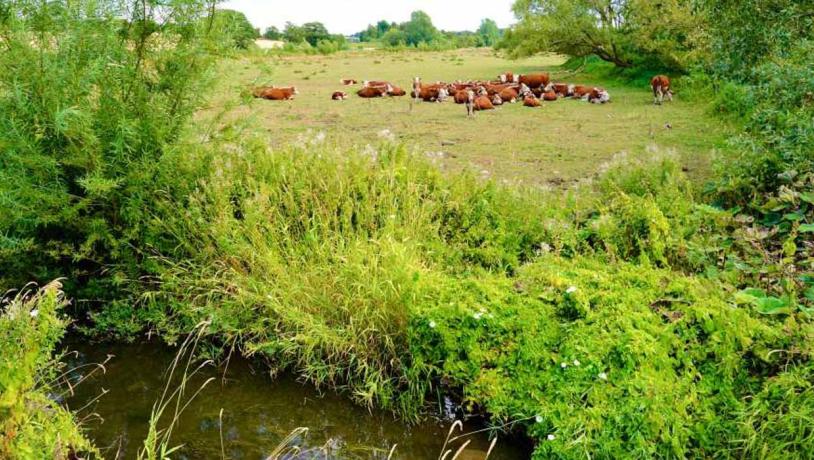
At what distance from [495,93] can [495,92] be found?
0.06 metres

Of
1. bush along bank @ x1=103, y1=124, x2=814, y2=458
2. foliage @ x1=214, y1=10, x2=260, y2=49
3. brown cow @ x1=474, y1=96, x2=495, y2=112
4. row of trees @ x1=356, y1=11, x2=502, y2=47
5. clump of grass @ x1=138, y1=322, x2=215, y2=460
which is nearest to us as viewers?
bush along bank @ x1=103, y1=124, x2=814, y2=458

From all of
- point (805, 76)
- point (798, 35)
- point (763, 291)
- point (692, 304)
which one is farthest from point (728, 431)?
point (798, 35)

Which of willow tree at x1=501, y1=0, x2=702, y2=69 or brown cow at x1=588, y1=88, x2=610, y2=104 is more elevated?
willow tree at x1=501, y1=0, x2=702, y2=69

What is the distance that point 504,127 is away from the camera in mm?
8930

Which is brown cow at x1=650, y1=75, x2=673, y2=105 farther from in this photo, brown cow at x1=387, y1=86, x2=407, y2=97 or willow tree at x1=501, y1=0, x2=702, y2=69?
brown cow at x1=387, y1=86, x2=407, y2=97

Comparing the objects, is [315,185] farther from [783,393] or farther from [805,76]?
[805,76]

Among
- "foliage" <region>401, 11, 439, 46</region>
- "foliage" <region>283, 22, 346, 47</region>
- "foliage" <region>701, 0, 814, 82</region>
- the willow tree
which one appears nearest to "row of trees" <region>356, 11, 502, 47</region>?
"foliage" <region>401, 11, 439, 46</region>

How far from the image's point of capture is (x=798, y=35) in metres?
5.34

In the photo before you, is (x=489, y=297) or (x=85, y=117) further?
(x=85, y=117)

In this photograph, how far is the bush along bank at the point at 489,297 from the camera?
2.79 metres

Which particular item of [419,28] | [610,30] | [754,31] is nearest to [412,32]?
[419,28]

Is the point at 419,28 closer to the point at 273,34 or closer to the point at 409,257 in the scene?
the point at 273,34

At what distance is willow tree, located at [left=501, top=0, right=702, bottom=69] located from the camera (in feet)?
41.3

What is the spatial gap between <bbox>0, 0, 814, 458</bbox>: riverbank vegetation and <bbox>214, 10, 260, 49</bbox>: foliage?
0.08 m
